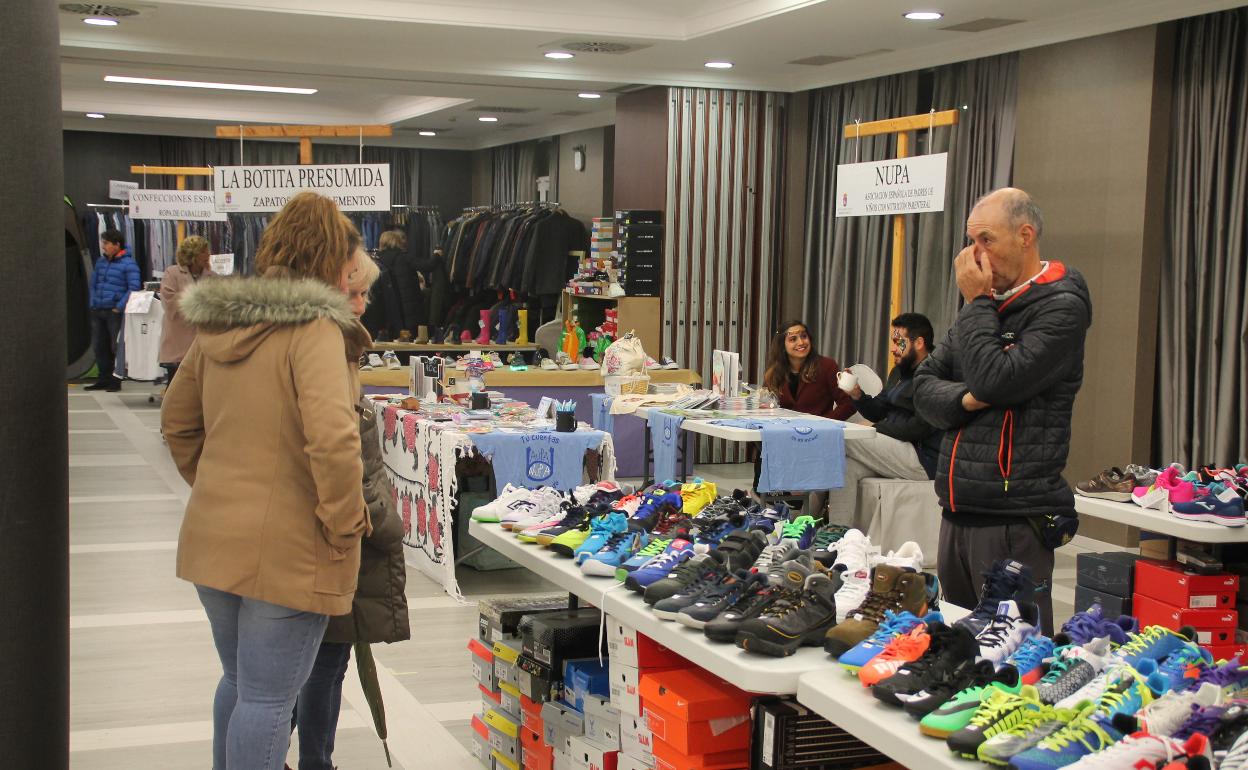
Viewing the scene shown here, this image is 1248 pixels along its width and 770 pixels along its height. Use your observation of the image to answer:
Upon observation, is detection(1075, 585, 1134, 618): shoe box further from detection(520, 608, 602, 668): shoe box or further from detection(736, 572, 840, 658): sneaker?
detection(736, 572, 840, 658): sneaker

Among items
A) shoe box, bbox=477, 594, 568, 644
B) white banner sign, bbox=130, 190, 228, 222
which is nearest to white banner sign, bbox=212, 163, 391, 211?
white banner sign, bbox=130, 190, 228, 222

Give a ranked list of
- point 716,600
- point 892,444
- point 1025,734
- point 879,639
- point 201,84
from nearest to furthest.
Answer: point 1025,734 < point 879,639 < point 716,600 < point 892,444 < point 201,84

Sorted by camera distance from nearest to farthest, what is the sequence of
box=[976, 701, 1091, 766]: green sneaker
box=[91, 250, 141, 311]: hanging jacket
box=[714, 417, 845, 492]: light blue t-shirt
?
1. box=[976, 701, 1091, 766]: green sneaker
2. box=[714, 417, 845, 492]: light blue t-shirt
3. box=[91, 250, 141, 311]: hanging jacket

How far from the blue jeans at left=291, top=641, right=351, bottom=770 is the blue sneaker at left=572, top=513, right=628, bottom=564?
2.08 ft

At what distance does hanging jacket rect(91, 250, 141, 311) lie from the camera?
13.3 metres

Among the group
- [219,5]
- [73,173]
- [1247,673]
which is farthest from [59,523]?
[73,173]

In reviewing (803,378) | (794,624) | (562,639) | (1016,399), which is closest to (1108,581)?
(1016,399)

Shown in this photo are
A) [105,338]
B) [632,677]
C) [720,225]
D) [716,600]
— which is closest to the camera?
[716,600]

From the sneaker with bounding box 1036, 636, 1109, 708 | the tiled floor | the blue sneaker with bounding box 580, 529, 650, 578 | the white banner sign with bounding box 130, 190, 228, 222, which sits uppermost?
the white banner sign with bounding box 130, 190, 228, 222

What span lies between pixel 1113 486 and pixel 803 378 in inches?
105

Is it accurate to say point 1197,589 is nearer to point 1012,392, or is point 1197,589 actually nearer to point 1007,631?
point 1012,392

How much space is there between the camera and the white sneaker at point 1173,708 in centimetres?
190

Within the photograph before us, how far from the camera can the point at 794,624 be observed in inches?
97.3

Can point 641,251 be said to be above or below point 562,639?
above
